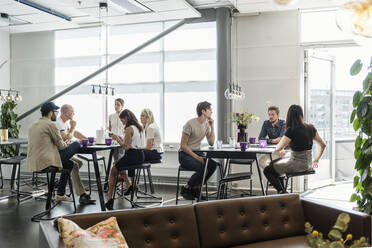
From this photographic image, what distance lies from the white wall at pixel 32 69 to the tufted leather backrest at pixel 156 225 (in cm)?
668

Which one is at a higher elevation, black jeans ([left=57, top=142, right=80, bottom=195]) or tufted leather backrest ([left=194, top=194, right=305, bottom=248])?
black jeans ([left=57, top=142, right=80, bottom=195])

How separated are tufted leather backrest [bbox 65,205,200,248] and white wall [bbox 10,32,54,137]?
668cm

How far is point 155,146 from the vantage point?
6.04 m

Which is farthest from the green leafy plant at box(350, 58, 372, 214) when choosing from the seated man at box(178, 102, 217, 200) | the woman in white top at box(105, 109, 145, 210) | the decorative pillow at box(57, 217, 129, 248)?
the woman in white top at box(105, 109, 145, 210)

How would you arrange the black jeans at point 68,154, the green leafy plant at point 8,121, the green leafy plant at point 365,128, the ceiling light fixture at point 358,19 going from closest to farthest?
the ceiling light fixture at point 358,19 < the green leafy plant at point 365,128 < the black jeans at point 68,154 < the green leafy plant at point 8,121

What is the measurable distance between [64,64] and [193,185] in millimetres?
4419

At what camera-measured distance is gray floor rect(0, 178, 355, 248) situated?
167 inches

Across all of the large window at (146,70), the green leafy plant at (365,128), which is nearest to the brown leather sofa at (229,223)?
the green leafy plant at (365,128)

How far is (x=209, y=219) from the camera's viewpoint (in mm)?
2793

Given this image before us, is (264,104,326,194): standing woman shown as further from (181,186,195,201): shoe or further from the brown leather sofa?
the brown leather sofa

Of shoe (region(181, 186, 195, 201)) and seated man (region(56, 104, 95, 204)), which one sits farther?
seated man (region(56, 104, 95, 204))

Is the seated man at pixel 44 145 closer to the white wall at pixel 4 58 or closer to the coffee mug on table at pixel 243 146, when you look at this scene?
the coffee mug on table at pixel 243 146

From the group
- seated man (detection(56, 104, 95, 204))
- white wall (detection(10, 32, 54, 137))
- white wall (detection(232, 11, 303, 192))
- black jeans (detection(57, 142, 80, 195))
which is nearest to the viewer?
black jeans (detection(57, 142, 80, 195))

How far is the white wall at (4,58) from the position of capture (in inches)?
A: 347
